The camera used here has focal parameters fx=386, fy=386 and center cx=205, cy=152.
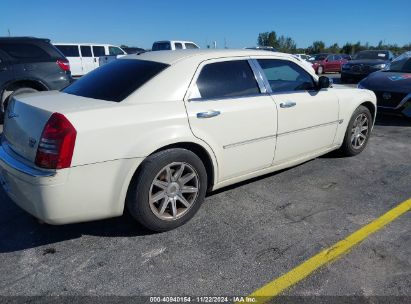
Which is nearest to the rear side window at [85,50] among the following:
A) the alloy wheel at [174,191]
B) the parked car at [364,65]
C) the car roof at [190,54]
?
the parked car at [364,65]

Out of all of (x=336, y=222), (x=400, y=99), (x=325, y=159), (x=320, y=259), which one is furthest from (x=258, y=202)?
(x=400, y=99)

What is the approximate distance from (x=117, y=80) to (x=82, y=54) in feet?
50.1

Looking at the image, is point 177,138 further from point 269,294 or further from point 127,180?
point 269,294

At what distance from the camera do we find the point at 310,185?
4480 mm

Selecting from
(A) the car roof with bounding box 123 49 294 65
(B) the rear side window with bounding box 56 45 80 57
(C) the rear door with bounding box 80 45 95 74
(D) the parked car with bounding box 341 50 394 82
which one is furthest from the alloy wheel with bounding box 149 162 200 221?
(B) the rear side window with bounding box 56 45 80 57

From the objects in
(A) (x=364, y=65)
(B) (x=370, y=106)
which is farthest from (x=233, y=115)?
(A) (x=364, y=65)

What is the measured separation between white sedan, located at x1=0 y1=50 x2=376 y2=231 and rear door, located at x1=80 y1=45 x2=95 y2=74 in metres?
14.6

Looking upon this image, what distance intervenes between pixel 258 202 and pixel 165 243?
1.20 m

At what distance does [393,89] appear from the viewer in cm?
761

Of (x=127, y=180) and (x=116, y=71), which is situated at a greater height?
(x=116, y=71)

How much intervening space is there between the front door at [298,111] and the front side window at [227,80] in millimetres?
265

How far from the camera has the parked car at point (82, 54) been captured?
17.3 metres

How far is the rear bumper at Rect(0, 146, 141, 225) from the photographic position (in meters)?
2.79

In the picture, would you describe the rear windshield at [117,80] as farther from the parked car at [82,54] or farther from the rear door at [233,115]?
the parked car at [82,54]
